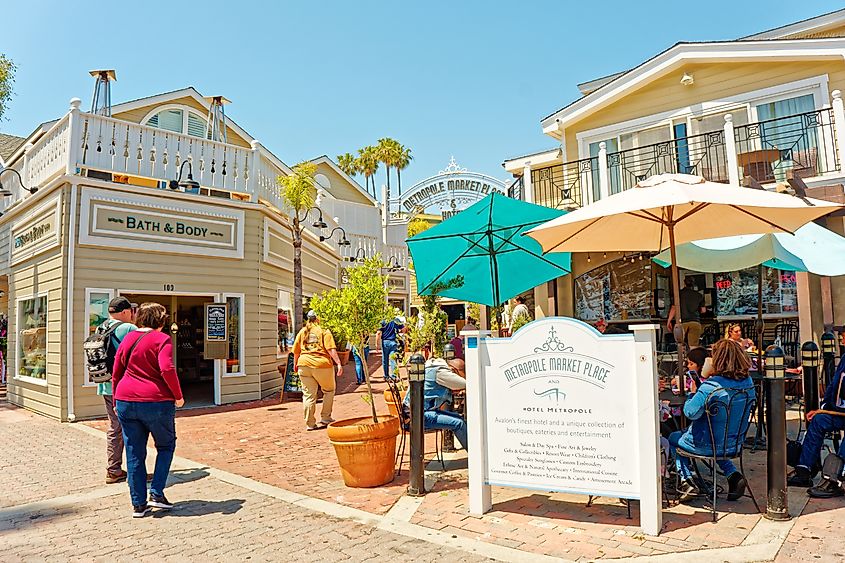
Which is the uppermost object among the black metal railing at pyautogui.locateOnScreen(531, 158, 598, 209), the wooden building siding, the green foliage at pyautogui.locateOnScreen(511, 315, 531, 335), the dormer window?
the dormer window

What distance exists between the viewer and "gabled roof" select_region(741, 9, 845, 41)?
12.6m

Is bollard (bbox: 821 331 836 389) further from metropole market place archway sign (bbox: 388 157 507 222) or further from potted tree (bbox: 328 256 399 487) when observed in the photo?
metropole market place archway sign (bbox: 388 157 507 222)

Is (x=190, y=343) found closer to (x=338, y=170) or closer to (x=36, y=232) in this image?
(x=36, y=232)

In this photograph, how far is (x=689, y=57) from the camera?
40.3 ft

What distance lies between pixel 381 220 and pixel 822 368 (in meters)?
20.7

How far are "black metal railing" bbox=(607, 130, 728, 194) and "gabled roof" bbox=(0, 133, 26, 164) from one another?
17458 mm

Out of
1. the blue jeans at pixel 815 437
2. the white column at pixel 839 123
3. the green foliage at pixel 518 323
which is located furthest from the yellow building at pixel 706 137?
the blue jeans at pixel 815 437

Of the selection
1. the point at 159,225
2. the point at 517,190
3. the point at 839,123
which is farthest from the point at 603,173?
the point at 159,225

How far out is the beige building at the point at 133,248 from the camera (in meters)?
9.95

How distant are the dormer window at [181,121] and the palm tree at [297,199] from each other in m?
4.74

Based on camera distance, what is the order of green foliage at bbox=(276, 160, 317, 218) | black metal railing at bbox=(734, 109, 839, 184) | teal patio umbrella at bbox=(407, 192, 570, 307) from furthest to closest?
green foliage at bbox=(276, 160, 317, 218)
black metal railing at bbox=(734, 109, 839, 184)
teal patio umbrella at bbox=(407, 192, 570, 307)

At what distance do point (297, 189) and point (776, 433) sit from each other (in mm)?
10593

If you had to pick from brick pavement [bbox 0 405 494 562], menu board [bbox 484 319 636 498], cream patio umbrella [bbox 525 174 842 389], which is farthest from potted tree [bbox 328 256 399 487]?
cream patio umbrella [bbox 525 174 842 389]

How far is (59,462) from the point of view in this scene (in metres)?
7.13
